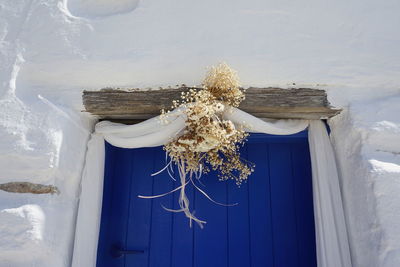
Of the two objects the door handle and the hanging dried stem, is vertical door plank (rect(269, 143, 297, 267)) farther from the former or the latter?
the door handle

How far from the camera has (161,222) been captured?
2.28m

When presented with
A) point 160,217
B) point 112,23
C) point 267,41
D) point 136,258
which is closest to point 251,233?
point 160,217

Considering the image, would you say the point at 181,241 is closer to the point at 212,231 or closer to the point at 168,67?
the point at 212,231

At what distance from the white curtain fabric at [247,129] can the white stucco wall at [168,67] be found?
6 centimetres

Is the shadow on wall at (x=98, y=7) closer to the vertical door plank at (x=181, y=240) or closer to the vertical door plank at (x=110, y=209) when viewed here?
the vertical door plank at (x=110, y=209)

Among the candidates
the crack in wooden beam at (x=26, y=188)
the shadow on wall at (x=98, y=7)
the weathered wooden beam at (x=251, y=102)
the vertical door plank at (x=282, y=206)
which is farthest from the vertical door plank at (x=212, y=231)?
the shadow on wall at (x=98, y=7)

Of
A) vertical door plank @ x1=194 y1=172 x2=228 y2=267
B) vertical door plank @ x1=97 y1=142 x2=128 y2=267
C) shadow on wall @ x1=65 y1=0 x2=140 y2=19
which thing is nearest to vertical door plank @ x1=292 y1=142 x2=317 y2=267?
vertical door plank @ x1=194 y1=172 x2=228 y2=267

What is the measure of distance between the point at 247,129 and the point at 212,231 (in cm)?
67

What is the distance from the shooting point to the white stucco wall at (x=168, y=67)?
1.86 meters

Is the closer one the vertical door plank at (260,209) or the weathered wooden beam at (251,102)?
the weathered wooden beam at (251,102)

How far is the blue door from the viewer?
2.19 m

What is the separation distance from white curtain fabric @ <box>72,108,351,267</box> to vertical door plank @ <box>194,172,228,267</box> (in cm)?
49

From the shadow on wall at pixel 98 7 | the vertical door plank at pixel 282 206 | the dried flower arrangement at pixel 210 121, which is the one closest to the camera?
the dried flower arrangement at pixel 210 121

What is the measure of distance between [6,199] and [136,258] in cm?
82
